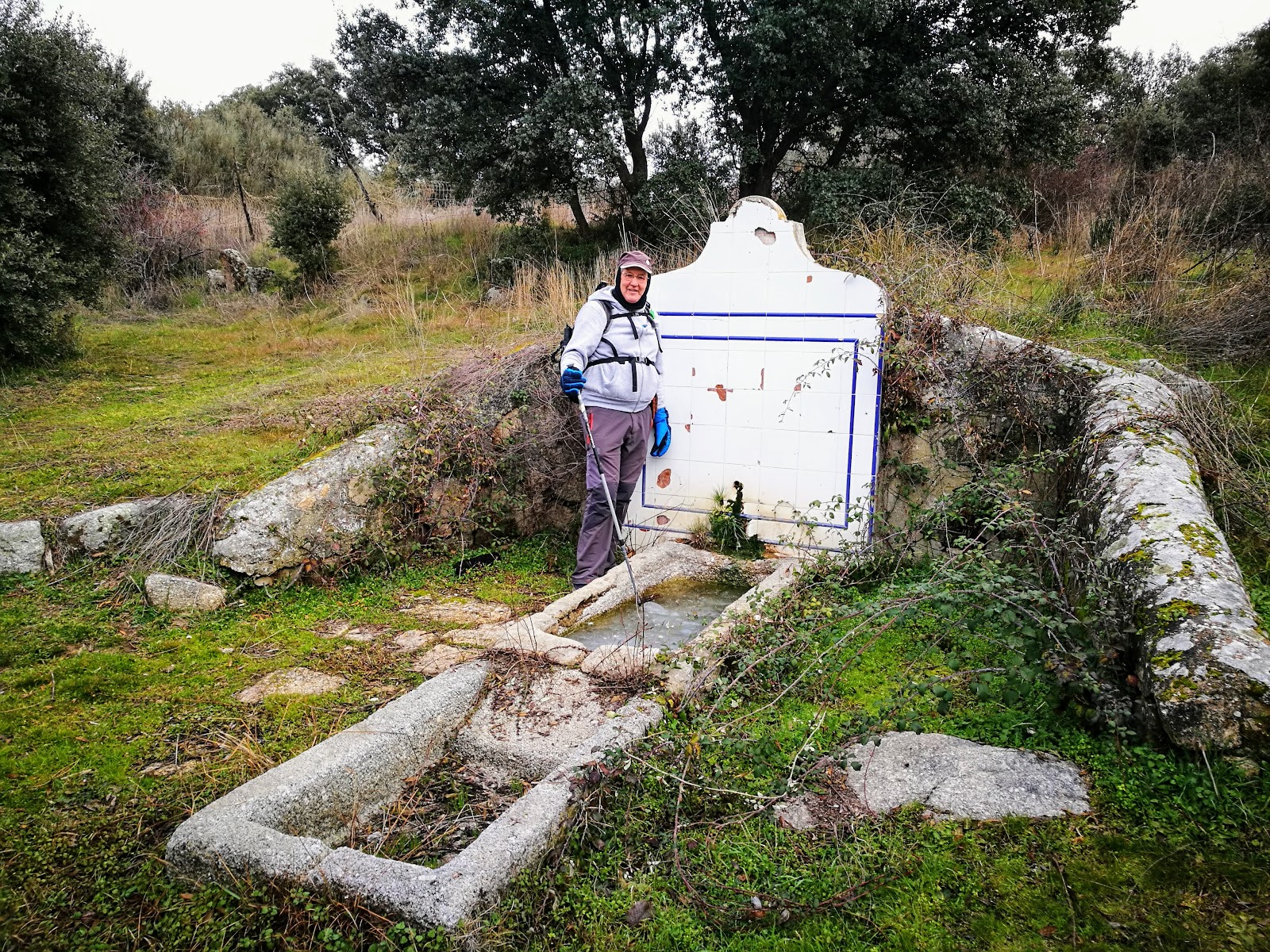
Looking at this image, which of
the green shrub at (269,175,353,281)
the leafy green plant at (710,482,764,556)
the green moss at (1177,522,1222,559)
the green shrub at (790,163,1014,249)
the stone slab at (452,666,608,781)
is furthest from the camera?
the green shrub at (269,175,353,281)

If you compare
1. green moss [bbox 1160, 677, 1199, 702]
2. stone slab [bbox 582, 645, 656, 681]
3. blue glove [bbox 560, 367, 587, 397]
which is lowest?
stone slab [bbox 582, 645, 656, 681]

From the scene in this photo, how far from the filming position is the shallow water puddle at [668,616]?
154 inches

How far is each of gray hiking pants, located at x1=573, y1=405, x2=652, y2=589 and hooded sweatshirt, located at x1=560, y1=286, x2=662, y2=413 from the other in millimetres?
93

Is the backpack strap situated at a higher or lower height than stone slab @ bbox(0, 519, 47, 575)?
higher

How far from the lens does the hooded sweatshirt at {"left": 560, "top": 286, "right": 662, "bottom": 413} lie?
190 inches

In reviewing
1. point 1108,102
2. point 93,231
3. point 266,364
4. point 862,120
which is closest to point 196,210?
point 93,231

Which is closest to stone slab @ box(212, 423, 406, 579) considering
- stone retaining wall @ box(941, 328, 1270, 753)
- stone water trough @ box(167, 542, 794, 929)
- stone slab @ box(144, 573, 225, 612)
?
stone slab @ box(144, 573, 225, 612)

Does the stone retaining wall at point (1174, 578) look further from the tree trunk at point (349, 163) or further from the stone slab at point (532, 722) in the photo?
the tree trunk at point (349, 163)

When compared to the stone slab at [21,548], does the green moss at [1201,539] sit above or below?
above

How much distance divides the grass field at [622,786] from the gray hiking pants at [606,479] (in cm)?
33

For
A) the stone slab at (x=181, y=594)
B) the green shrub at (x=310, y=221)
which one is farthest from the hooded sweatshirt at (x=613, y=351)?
the green shrub at (x=310, y=221)

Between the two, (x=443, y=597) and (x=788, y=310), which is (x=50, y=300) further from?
(x=788, y=310)

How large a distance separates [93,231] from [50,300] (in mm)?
1040

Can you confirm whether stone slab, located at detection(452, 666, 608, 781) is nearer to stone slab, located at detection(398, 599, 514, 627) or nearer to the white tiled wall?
stone slab, located at detection(398, 599, 514, 627)
